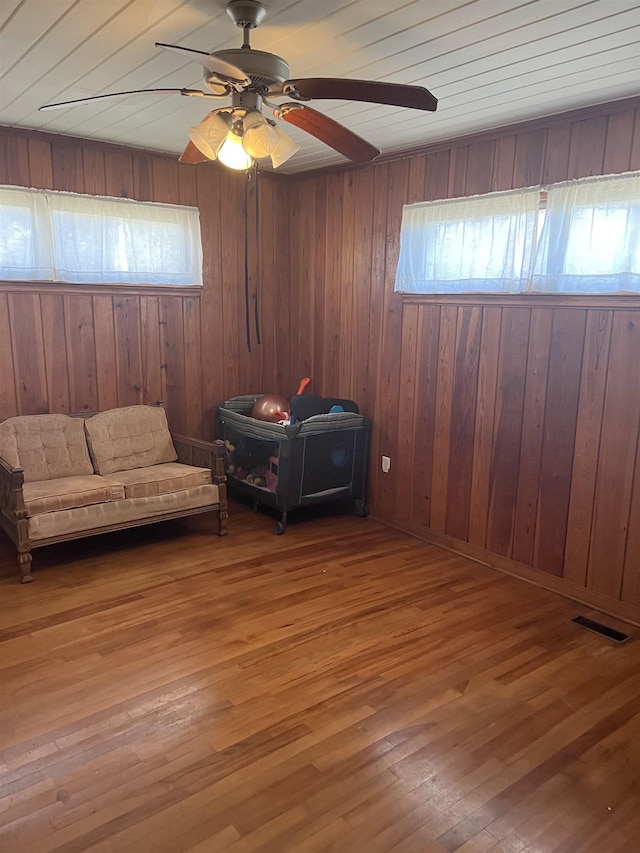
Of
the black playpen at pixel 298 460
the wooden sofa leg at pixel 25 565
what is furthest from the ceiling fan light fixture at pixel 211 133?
the wooden sofa leg at pixel 25 565

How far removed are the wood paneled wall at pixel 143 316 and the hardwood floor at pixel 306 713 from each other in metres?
1.21

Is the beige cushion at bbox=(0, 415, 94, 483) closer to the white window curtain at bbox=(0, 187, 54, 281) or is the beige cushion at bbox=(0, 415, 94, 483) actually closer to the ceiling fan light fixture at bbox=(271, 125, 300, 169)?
the white window curtain at bbox=(0, 187, 54, 281)

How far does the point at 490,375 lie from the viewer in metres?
3.70

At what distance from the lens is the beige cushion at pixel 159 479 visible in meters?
3.77

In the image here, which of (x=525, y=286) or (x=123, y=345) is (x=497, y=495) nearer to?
(x=525, y=286)

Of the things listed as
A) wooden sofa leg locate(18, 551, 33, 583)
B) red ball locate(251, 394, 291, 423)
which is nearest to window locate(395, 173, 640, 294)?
red ball locate(251, 394, 291, 423)

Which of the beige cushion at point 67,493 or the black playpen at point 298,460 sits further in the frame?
the black playpen at point 298,460

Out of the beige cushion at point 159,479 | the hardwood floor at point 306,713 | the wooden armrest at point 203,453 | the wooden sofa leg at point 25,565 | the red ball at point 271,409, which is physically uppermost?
the red ball at point 271,409

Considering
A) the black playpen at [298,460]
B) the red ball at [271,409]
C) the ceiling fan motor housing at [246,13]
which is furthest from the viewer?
the red ball at [271,409]

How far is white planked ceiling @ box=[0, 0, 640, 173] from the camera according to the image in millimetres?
2141

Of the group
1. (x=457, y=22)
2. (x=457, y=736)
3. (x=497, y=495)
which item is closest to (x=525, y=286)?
(x=497, y=495)

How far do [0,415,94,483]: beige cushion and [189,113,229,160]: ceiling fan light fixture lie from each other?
89.9 inches

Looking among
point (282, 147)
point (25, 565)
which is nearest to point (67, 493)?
point (25, 565)

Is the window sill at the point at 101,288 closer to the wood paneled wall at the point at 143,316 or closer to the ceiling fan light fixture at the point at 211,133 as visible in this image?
the wood paneled wall at the point at 143,316
